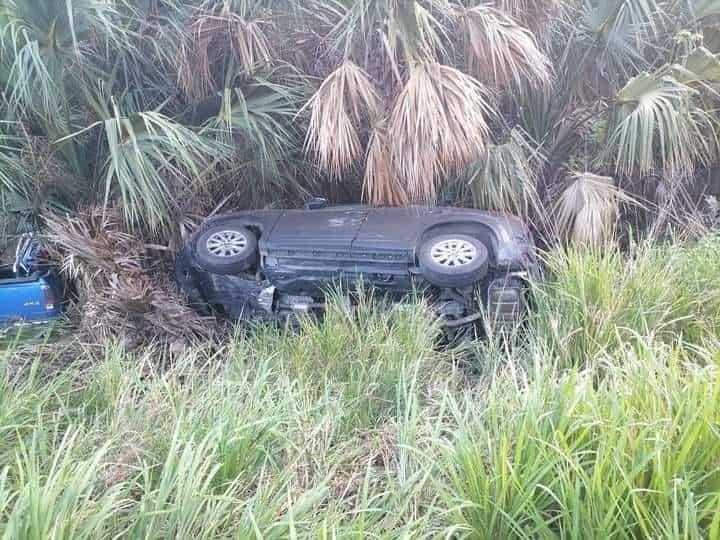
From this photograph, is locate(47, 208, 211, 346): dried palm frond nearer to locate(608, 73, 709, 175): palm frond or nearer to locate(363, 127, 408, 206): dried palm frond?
locate(363, 127, 408, 206): dried palm frond

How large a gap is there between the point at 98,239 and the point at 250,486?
2.83 metres

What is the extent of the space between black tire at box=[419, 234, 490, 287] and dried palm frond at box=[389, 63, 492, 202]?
61 centimetres

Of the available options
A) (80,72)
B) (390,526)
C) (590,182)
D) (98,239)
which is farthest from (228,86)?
(390,526)

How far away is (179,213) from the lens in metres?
4.74

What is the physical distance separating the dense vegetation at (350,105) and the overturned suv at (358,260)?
421mm

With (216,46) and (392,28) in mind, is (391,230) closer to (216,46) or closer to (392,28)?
(392,28)

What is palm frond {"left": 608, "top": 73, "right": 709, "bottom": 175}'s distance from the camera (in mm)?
4559

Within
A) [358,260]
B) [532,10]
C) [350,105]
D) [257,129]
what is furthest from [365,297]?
[532,10]

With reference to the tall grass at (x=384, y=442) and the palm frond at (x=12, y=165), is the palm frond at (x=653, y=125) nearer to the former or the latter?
the tall grass at (x=384, y=442)

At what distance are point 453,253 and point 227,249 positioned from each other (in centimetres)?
157

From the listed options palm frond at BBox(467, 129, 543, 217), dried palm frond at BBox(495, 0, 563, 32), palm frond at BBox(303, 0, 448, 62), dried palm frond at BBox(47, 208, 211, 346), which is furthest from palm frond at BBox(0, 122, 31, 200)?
dried palm frond at BBox(495, 0, 563, 32)

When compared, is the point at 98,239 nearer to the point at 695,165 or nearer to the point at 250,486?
the point at 250,486

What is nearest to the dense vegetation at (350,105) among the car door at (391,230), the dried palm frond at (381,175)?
the dried palm frond at (381,175)

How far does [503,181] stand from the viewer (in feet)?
15.3
